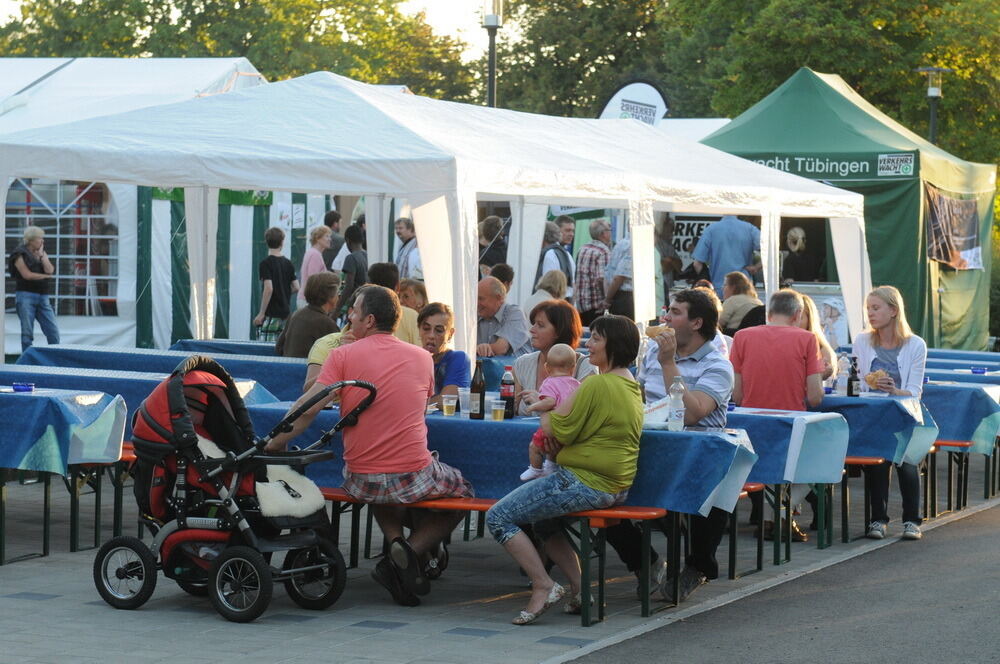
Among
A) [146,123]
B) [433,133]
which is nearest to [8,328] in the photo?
[146,123]

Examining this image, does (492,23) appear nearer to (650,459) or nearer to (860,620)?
(650,459)

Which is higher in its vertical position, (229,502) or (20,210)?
(20,210)

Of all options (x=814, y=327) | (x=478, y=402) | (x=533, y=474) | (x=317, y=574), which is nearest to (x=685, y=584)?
(x=533, y=474)

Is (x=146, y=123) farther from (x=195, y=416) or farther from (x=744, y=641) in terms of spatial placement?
(x=744, y=641)

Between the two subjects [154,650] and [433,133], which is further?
[433,133]

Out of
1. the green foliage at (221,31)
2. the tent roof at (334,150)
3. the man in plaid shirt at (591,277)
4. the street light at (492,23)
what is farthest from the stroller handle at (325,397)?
the green foliage at (221,31)

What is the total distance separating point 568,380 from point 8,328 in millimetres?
15259

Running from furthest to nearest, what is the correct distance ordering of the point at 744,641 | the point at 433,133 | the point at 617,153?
the point at 617,153 < the point at 433,133 < the point at 744,641

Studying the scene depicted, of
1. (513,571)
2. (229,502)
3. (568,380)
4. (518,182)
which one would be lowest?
(513,571)

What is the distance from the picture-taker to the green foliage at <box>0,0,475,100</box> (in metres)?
52.6

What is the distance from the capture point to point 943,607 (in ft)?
25.7

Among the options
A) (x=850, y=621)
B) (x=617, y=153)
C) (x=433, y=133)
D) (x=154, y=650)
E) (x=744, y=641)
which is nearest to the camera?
(x=154, y=650)

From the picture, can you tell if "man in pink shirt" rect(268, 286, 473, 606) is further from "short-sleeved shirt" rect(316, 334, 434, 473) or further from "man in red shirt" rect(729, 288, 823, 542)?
"man in red shirt" rect(729, 288, 823, 542)

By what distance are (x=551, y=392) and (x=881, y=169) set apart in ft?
42.4
